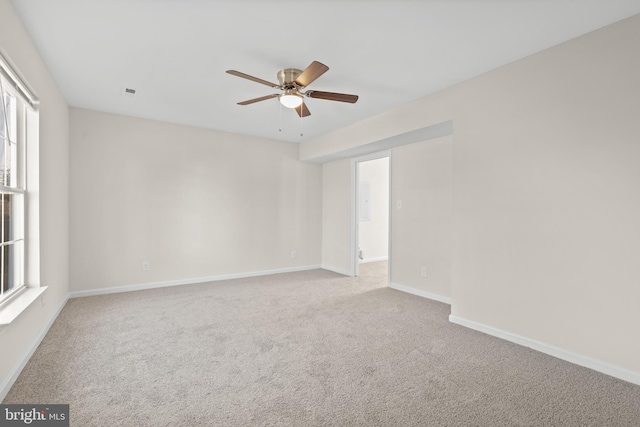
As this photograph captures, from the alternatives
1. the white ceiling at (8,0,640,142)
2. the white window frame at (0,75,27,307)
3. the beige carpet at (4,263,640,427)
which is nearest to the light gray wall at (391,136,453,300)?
the beige carpet at (4,263,640,427)

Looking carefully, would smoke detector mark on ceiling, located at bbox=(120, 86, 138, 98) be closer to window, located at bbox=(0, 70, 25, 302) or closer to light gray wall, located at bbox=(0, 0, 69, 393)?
light gray wall, located at bbox=(0, 0, 69, 393)

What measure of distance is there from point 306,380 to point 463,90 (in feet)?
9.95

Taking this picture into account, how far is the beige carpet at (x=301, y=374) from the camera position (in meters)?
1.72

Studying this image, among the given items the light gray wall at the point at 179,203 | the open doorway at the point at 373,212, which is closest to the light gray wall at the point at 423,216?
the light gray wall at the point at 179,203

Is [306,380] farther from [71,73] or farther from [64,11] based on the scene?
[71,73]

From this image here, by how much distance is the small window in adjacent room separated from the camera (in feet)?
7.17

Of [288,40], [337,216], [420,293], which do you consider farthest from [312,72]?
[337,216]

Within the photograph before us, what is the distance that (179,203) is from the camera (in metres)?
4.64

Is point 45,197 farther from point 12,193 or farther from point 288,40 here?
point 288,40

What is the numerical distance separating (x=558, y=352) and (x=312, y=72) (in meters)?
2.96

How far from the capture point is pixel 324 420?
5.45 feet

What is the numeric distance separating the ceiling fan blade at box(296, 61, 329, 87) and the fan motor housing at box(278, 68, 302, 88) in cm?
15

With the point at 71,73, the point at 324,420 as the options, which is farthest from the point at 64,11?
the point at 324,420

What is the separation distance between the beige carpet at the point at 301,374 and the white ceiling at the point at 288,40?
248 cm
